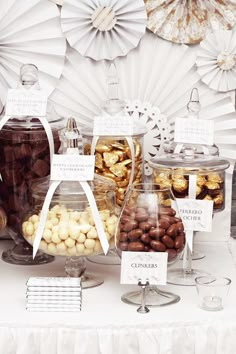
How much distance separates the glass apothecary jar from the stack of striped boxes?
0.09 metres

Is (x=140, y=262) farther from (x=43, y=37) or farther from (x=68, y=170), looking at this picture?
(x=43, y=37)

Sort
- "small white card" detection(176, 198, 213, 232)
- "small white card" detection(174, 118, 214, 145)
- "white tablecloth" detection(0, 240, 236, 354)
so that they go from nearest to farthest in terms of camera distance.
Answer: "white tablecloth" detection(0, 240, 236, 354)
"small white card" detection(176, 198, 213, 232)
"small white card" detection(174, 118, 214, 145)

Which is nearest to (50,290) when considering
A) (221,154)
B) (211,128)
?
(211,128)

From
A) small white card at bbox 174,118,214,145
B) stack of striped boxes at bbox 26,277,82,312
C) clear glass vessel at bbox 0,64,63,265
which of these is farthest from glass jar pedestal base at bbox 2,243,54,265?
small white card at bbox 174,118,214,145

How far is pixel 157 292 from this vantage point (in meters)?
1.56

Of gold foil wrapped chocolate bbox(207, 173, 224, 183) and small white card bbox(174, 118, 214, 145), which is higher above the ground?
small white card bbox(174, 118, 214, 145)

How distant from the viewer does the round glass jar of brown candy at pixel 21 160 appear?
1705 mm

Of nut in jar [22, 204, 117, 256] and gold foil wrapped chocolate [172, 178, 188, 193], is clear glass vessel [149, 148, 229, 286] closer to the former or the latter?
gold foil wrapped chocolate [172, 178, 188, 193]

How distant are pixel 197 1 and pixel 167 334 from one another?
92cm

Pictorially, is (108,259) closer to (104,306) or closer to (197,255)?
(197,255)

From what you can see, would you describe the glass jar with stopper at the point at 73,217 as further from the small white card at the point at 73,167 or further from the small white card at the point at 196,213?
the small white card at the point at 196,213

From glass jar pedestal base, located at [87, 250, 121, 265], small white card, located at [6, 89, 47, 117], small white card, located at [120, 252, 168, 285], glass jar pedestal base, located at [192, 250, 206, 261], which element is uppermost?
small white card, located at [6, 89, 47, 117]

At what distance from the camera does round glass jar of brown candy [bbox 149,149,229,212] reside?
1.66 m

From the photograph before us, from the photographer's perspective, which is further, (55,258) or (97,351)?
(55,258)
